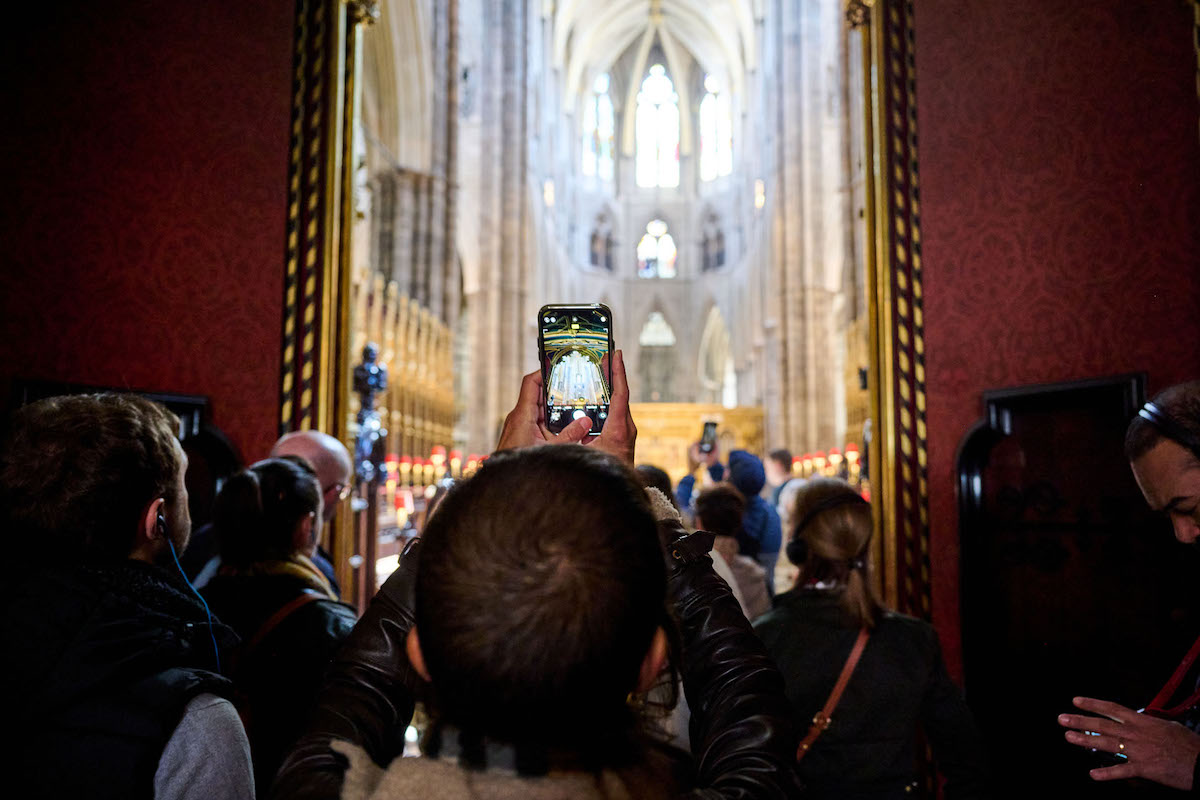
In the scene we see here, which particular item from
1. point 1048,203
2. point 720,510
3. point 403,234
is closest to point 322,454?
point 720,510

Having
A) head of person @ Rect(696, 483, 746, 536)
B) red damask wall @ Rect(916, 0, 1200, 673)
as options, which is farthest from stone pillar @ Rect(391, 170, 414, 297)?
head of person @ Rect(696, 483, 746, 536)

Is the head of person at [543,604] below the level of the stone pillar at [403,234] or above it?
below

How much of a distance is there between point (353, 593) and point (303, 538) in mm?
3306

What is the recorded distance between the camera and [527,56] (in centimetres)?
1806

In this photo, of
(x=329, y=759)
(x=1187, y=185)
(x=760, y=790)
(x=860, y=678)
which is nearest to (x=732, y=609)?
(x=760, y=790)

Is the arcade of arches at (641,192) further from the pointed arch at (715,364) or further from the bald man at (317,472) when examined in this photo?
the bald man at (317,472)

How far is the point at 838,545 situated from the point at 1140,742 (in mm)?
694

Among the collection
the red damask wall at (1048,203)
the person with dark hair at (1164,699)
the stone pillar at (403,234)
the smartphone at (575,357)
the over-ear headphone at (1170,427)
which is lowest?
the person with dark hair at (1164,699)

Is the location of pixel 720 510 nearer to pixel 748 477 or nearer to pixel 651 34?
pixel 748 477

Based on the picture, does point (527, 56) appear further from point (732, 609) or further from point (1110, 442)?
point (732, 609)

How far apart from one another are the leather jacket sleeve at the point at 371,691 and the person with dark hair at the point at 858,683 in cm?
116

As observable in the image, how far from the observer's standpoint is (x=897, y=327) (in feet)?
12.9

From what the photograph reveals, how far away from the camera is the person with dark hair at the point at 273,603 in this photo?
63.9 inches

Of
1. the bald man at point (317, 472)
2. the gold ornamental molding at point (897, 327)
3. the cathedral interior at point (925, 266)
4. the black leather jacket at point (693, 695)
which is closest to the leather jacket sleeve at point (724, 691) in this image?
the black leather jacket at point (693, 695)
